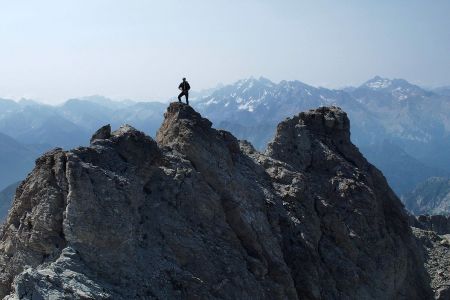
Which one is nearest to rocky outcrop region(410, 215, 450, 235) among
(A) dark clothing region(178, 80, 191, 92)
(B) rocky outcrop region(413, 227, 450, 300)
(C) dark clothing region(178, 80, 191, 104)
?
(B) rocky outcrop region(413, 227, 450, 300)

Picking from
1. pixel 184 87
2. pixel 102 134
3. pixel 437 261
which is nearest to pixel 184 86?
pixel 184 87

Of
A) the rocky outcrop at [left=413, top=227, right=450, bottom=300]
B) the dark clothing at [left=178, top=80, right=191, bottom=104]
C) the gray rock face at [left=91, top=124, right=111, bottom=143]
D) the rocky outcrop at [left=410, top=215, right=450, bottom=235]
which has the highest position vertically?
the dark clothing at [left=178, top=80, right=191, bottom=104]

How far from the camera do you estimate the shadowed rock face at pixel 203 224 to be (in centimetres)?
2400

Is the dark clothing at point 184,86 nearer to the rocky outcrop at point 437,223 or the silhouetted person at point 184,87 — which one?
the silhouetted person at point 184,87

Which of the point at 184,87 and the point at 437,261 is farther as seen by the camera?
the point at 437,261

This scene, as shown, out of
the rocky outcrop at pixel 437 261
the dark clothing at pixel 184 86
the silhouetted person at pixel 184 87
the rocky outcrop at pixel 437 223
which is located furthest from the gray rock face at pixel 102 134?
the rocky outcrop at pixel 437 223

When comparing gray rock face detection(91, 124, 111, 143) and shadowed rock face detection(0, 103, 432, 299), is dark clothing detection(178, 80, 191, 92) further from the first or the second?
gray rock face detection(91, 124, 111, 143)

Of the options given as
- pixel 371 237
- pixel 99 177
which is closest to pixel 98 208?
pixel 99 177

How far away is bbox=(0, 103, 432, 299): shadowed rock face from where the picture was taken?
945 inches

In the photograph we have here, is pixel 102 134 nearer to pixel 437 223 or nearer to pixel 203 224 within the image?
pixel 203 224

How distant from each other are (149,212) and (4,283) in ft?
23.9

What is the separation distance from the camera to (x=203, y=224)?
2966cm

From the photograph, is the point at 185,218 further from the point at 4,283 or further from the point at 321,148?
the point at 321,148

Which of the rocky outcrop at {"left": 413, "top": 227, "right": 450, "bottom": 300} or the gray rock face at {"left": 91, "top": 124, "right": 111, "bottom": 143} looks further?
the rocky outcrop at {"left": 413, "top": 227, "right": 450, "bottom": 300}
